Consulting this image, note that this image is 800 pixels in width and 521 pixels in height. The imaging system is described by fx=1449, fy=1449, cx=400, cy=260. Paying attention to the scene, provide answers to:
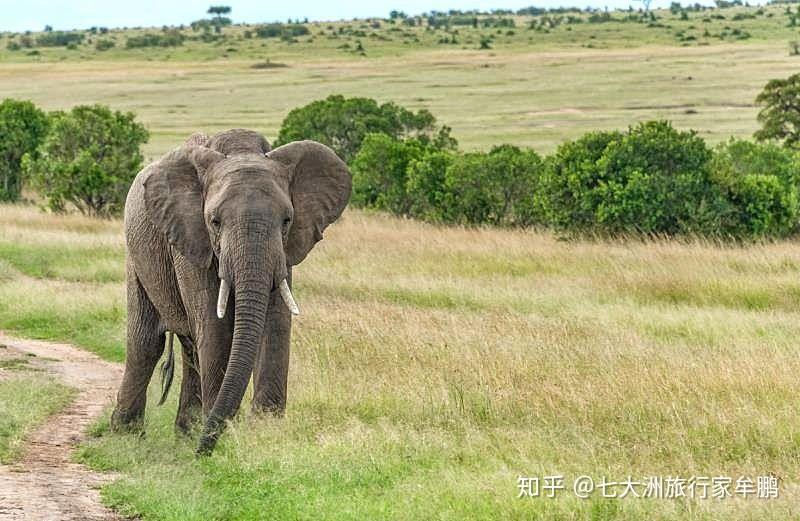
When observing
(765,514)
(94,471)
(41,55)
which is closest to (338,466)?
(94,471)

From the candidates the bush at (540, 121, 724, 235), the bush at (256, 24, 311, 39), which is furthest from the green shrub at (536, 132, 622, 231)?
the bush at (256, 24, 311, 39)

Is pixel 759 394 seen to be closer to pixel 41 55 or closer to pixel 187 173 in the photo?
pixel 187 173

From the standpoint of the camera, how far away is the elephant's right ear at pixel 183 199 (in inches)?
389

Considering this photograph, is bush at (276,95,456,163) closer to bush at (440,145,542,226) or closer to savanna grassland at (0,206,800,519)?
bush at (440,145,542,226)

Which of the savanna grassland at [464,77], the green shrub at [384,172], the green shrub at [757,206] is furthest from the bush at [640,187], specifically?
the savanna grassland at [464,77]

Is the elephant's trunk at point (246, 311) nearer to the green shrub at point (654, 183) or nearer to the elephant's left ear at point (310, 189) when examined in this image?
the elephant's left ear at point (310, 189)

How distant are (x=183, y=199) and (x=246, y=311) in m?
1.21

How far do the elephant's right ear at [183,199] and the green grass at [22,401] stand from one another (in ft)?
6.28

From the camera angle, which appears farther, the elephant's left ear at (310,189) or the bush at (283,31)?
the bush at (283,31)

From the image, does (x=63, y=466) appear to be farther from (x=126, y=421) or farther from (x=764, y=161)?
(x=764, y=161)

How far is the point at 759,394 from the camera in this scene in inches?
414

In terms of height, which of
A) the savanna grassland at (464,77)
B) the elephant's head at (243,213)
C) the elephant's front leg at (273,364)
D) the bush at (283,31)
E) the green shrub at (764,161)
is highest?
the elephant's head at (243,213)

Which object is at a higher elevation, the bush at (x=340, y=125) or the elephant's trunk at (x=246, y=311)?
the elephant's trunk at (x=246, y=311)

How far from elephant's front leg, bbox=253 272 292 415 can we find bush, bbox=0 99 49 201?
2346 cm
